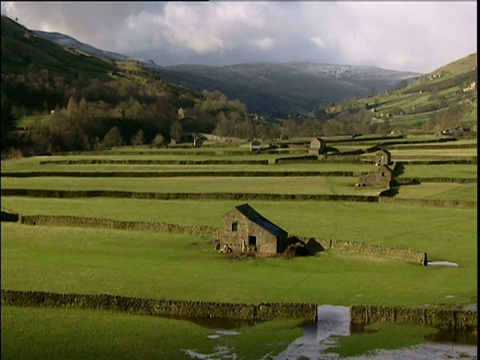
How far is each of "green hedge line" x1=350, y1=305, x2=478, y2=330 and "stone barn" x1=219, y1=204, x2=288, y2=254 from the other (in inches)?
468

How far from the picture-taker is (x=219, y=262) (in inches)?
1362

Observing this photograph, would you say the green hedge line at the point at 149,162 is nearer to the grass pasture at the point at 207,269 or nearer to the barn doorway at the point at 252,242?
the grass pasture at the point at 207,269

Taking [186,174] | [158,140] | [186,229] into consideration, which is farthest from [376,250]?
[158,140]

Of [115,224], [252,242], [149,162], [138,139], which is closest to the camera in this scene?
[252,242]

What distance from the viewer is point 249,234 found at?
36.7 m

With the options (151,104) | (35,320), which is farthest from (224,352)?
(151,104)

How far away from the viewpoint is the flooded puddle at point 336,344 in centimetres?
2098

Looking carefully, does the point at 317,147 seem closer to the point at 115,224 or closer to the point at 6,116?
the point at 115,224

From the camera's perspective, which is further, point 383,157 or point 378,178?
point 383,157

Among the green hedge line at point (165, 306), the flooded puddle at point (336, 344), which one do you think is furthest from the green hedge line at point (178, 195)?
the flooded puddle at point (336, 344)

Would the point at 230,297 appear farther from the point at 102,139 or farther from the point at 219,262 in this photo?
the point at 102,139

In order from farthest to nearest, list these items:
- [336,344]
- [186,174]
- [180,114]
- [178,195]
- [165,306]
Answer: [180,114]
[186,174]
[178,195]
[165,306]
[336,344]

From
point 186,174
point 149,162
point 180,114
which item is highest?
point 180,114

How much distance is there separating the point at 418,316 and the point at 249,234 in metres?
14.0
